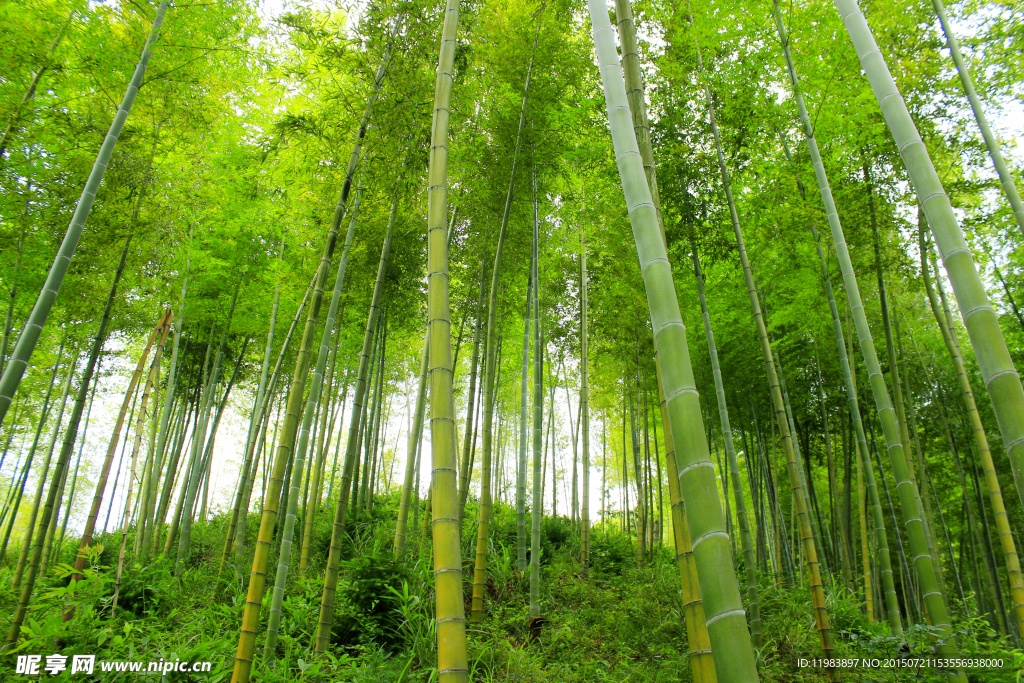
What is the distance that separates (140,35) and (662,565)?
23.4ft

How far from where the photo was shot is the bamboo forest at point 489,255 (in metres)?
1.94

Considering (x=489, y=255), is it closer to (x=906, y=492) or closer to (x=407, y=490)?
(x=407, y=490)

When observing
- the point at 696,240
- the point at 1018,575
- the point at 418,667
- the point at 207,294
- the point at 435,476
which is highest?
the point at 207,294

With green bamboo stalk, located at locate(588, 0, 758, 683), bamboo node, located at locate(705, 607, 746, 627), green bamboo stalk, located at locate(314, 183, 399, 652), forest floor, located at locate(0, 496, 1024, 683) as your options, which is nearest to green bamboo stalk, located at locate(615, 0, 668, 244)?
green bamboo stalk, located at locate(588, 0, 758, 683)

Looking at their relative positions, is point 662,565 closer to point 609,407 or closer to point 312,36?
point 609,407

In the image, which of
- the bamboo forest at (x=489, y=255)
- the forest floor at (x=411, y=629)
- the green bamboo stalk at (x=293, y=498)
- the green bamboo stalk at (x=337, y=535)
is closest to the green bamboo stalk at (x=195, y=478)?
the bamboo forest at (x=489, y=255)

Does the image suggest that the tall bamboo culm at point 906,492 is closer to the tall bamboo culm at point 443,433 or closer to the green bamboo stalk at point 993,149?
the green bamboo stalk at point 993,149

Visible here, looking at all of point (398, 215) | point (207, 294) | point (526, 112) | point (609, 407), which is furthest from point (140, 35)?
point (609, 407)

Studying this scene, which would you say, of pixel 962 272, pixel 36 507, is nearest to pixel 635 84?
pixel 962 272

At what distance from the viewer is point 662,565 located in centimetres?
627

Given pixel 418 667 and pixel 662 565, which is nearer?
pixel 418 667

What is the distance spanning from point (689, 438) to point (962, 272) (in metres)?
0.78

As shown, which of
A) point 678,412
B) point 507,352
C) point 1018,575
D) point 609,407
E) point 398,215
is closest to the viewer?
point 678,412

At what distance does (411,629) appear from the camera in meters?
3.28
